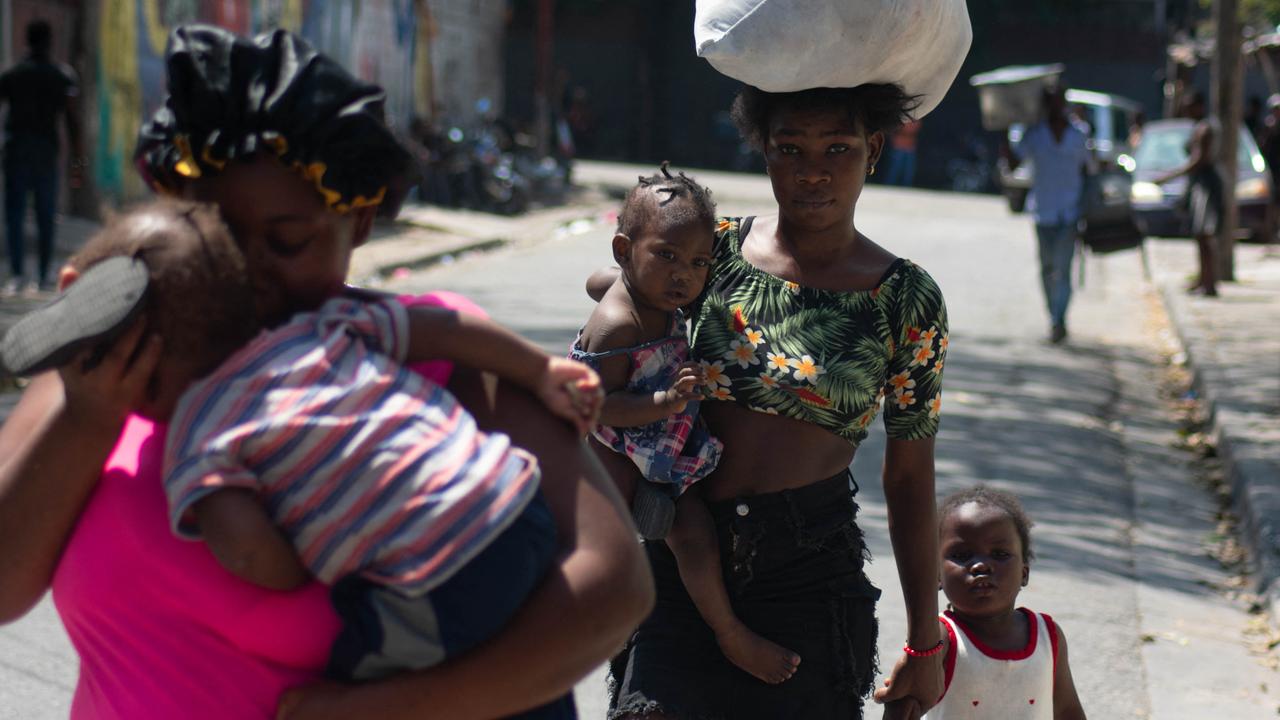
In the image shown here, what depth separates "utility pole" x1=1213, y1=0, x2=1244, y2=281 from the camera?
51.2ft

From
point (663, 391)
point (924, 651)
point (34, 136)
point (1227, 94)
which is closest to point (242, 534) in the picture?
point (663, 391)

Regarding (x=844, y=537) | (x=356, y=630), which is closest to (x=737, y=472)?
(x=844, y=537)

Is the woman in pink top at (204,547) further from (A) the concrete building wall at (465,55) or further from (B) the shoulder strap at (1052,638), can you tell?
(A) the concrete building wall at (465,55)

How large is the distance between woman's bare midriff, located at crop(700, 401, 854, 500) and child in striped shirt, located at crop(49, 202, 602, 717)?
116 centimetres

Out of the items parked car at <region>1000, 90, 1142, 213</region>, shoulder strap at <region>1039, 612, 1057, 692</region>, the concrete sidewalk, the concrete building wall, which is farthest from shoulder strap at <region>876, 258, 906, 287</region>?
the concrete building wall

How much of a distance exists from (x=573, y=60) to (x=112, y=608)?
39.6 meters

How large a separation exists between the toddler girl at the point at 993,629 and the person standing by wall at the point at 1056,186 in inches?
339

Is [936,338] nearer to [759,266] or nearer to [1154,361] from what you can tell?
[759,266]

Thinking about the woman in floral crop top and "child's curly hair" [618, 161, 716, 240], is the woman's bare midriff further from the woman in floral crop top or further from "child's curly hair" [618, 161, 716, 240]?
"child's curly hair" [618, 161, 716, 240]

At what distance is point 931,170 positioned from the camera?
38000 mm

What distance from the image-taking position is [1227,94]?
15.9 m

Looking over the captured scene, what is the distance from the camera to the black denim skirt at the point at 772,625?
2688mm

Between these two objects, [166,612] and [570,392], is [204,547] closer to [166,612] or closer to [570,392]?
[166,612]

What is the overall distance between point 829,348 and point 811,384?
0.07 metres
